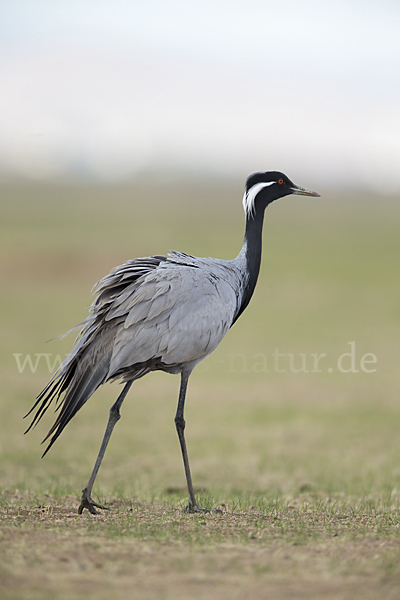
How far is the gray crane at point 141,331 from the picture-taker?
6.15 meters

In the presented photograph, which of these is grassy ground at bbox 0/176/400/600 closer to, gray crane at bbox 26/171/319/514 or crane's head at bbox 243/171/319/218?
gray crane at bbox 26/171/319/514

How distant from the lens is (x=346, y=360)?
69.7ft

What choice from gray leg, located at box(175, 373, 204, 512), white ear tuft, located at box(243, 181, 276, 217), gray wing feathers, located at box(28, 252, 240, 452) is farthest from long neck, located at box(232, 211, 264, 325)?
gray leg, located at box(175, 373, 204, 512)

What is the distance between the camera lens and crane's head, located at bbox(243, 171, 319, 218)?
7.59 meters

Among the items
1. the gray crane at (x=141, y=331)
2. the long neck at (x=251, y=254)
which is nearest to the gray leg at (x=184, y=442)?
the gray crane at (x=141, y=331)

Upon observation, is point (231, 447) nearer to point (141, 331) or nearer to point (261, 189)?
point (261, 189)

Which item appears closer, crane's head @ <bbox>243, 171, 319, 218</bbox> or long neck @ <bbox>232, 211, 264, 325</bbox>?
long neck @ <bbox>232, 211, 264, 325</bbox>

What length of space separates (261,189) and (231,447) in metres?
6.78

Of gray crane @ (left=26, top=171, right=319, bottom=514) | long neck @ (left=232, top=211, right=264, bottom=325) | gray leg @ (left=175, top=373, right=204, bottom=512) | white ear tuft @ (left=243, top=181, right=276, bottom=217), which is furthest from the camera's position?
white ear tuft @ (left=243, top=181, right=276, bottom=217)

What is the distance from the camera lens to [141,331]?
6137 mm

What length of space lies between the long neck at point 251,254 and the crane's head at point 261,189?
0.32ft

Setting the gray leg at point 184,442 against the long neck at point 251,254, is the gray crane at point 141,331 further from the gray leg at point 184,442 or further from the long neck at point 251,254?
the long neck at point 251,254

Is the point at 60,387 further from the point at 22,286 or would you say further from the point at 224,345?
the point at 22,286

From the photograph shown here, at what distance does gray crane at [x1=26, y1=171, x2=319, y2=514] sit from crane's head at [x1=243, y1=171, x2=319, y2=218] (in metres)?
1.24
